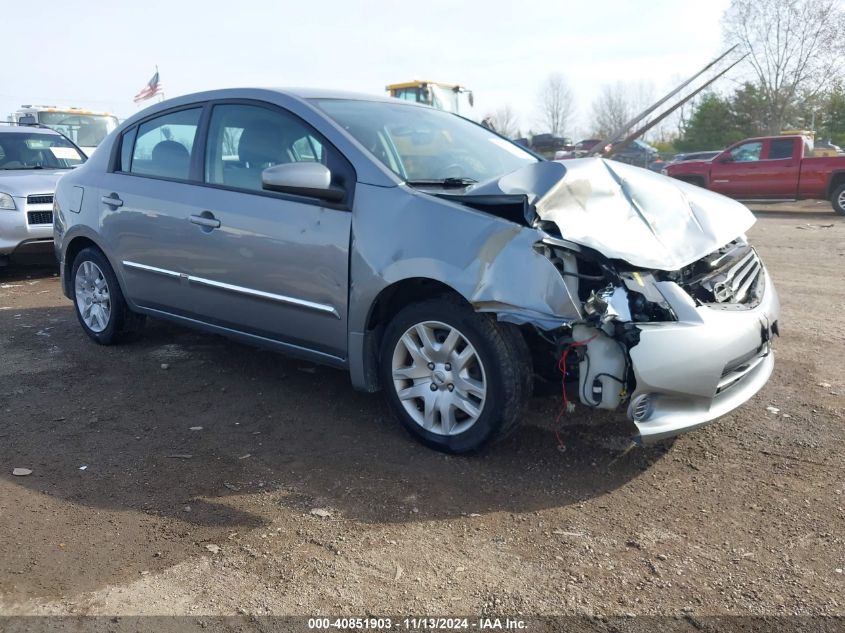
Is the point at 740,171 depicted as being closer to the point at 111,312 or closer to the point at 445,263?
the point at 111,312

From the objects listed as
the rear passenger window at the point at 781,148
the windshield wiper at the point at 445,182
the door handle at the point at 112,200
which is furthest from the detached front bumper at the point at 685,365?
the rear passenger window at the point at 781,148

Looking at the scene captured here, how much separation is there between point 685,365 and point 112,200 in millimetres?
4023

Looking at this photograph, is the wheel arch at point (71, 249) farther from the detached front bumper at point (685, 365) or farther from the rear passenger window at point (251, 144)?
the detached front bumper at point (685, 365)

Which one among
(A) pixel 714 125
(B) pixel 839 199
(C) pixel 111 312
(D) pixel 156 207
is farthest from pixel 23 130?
(A) pixel 714 125

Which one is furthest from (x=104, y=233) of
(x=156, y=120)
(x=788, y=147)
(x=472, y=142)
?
(x=788, y=147)

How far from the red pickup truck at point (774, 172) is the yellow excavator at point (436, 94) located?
6.21 m

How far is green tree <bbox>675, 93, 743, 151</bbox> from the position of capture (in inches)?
1543

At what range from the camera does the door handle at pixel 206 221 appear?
4.52 m

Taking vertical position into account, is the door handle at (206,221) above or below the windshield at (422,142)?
below

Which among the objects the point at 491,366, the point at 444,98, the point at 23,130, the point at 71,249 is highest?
the point at 444,98

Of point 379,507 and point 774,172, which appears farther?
point 774,172

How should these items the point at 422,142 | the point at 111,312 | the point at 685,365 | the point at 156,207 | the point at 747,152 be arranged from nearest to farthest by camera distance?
1. the point at 685,365
2. the point at 422,142
3. the point at 156,207
4. the point at 111,312
5. the point at 747,152

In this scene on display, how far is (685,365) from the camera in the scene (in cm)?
325

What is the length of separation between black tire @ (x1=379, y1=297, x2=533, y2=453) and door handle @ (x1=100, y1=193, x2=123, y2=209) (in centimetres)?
268
